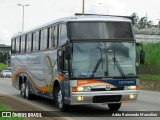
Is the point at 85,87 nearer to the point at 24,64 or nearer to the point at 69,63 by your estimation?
the point at 69,63

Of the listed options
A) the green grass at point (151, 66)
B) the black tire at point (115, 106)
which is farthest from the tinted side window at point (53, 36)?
the green grass at point (151, 66)

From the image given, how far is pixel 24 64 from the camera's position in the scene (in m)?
22.0

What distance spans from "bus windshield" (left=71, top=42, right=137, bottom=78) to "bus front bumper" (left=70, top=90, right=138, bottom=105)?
530 millimetres

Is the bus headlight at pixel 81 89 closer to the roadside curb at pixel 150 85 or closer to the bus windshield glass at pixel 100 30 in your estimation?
the bus windshield glass at pixel 100 30

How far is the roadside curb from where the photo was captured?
33.2 metres

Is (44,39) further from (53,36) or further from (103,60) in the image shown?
(103,60)

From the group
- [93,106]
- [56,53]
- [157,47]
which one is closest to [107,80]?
[56,53]

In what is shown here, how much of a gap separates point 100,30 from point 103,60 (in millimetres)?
1076

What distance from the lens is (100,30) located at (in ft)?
46.9

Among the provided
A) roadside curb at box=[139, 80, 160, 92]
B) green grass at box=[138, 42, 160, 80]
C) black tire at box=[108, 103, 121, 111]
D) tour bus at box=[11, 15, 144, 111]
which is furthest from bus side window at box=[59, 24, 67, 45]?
green grass at box=[138, 42, 160, 80]

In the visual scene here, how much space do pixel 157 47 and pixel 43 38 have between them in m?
34.0

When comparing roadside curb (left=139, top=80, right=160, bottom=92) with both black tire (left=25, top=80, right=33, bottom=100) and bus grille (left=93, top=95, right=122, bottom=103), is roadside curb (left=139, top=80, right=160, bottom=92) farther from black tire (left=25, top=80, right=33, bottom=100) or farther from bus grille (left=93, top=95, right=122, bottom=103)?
bus grille (left=93, top=95, right=122, bottom=103)

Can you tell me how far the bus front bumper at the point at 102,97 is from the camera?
13531mm

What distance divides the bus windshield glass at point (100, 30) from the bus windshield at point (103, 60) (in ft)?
0.90
